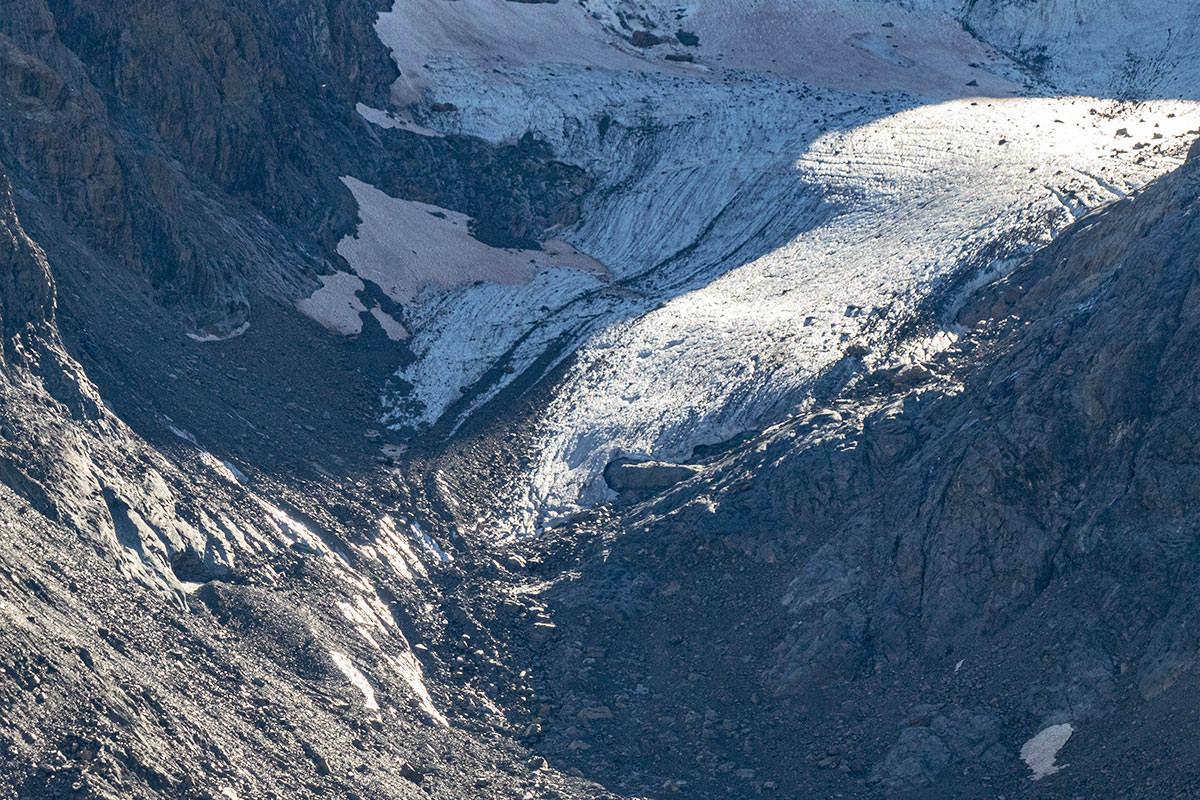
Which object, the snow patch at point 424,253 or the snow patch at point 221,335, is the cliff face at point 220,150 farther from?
the snow patch at point 424,253

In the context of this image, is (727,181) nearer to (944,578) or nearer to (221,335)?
(221,335)

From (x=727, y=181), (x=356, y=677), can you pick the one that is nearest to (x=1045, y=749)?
(x=356, y=677)

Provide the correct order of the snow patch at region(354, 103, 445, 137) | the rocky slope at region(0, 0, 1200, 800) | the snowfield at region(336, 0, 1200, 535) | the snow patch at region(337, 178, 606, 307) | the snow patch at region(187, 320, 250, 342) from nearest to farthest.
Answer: the rocky slope at region(0, 0, 1200, 800) < the snowfield at region(336, 0, 1200, 535) < the snow patch at region(187, 320, 250, 342) < the snow patch at region(337, 178, 606, 307) < the snow patch at region(354, 103, 445, 137)

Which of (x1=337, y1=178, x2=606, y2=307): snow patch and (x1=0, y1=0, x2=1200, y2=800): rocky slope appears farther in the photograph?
(x1=337, y1=178, x2=606, y2=307): snow patch

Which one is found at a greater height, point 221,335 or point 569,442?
point 221,335

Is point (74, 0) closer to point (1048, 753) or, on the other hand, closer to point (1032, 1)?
point (1048, 753)

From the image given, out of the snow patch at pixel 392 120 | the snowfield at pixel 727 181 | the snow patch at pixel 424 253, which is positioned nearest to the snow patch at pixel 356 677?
the snowfield at pixel 727 181

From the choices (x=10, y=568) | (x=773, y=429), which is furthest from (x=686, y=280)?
(x=10, y=568)

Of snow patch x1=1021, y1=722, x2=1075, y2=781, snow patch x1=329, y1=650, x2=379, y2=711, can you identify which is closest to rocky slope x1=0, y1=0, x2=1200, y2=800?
snow patch x1=1021, y1=722, x2=1075, y2=781

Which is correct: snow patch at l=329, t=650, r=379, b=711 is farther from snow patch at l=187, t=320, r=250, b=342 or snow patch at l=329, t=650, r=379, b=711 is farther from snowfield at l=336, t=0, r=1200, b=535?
snow patch at l=187, t=320, r=250, b=342
